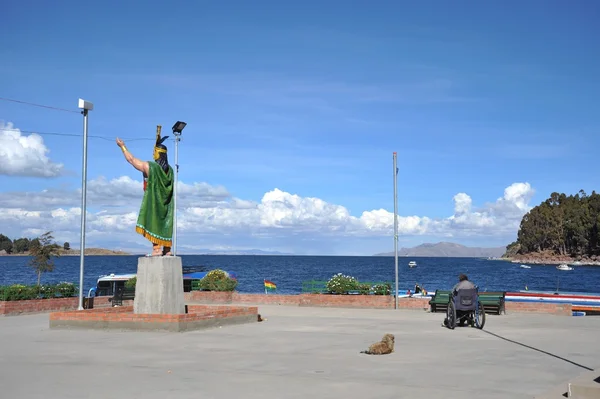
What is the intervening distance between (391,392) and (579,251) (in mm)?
204186

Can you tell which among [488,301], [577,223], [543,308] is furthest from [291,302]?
[577,223]

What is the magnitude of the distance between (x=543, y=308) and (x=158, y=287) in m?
14.8

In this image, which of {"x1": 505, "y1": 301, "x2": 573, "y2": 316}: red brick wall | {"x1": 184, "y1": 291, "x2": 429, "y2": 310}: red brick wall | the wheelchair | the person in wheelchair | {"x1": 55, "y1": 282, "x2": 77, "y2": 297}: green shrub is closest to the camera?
the wheelchair

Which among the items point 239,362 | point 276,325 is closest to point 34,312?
point 276,325

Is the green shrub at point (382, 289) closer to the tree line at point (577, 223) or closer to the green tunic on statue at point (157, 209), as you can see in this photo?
the green tunic on statue at point (157, 209)

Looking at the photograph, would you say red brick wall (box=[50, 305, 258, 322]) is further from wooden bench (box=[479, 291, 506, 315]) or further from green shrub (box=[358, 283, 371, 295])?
green shrub (box=[358, 283, 371, 295])

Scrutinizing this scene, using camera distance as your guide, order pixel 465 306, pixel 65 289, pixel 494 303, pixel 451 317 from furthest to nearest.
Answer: pixel 65 289
pixel 494 303
pixel 465 306
pixel 451 317

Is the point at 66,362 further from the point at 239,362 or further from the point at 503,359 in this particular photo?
the point at 503,359

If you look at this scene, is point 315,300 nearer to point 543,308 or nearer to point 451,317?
point 543,308

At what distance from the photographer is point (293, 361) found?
13.2 meters

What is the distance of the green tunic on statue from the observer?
19.9m

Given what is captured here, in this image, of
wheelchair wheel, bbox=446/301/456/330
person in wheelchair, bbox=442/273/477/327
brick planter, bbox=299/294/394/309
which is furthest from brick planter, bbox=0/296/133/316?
wheelchair wheel, bbox=446/301/456/330

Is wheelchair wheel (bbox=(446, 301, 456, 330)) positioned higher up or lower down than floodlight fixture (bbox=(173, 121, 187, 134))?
lower down

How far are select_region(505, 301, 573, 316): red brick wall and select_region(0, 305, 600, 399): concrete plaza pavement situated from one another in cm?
454
